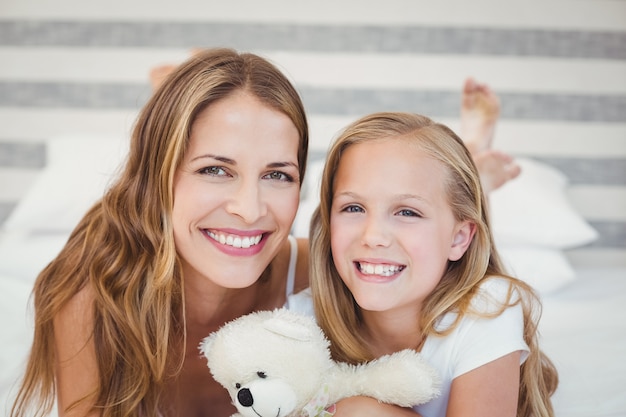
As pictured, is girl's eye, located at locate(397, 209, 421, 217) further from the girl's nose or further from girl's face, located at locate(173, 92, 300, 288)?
girl's face, located at locate(173, 92, 300, 288)

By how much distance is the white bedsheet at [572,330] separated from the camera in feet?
4.81

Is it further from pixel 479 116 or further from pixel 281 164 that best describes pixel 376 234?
pixel 479 116

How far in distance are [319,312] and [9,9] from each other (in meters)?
2.34

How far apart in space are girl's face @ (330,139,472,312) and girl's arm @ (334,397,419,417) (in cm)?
19

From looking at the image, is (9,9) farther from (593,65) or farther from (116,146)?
(593,65)

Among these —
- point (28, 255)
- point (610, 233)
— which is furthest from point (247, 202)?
point (610, 233)

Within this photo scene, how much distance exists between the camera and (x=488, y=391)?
47.5 inches

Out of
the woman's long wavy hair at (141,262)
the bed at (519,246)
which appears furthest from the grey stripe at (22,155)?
the woman's long wavy hair at (141,262)

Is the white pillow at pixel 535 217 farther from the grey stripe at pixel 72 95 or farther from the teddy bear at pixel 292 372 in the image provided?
the grey stripe at pixel 72 95

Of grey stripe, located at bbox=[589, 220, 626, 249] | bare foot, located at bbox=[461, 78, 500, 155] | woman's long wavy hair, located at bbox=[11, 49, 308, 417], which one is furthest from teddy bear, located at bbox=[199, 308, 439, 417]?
grey stripe, located at bbox=[589, 220, 626, 249]

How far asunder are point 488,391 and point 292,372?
0.38 meters

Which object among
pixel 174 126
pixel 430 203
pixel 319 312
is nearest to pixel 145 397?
pixel 319 312

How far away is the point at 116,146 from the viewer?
2.63m

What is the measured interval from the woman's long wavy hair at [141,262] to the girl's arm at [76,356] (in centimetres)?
1
